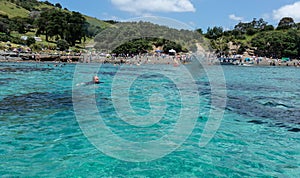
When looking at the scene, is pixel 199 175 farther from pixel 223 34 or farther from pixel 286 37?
pixel 223 34

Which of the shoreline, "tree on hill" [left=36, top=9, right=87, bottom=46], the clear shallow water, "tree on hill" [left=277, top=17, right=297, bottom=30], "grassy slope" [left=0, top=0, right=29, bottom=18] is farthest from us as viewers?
"tree on hill" [left=277, top=17, right=297, bottom=30]

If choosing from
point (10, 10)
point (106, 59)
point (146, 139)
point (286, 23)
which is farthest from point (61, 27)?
point (286, 23)

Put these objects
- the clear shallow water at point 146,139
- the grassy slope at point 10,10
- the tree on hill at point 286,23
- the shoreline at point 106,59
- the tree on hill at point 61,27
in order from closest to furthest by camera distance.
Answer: the clear shallow water at point 146,139 → the shoreline at point 106,59 → the tree on hill at point 61,27 → the grassy slope at point 10,10 → the tree on hill at point 286,23

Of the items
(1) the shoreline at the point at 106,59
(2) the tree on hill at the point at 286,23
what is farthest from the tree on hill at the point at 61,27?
(2) the tree on hill at the point at 286,23

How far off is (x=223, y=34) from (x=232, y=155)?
15693 centimetres

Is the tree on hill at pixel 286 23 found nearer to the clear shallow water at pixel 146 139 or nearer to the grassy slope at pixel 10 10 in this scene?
the grassy slope at pixel 10 10

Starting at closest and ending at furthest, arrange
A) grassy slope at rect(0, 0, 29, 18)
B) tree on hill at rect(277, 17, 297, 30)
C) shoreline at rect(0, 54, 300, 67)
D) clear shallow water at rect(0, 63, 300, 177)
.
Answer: clear shallow water at rect(0, 63, 300, 177), shoreline at rect(0, 54, 300, 67), grassy slope at rect(0, 0, 29, 18), tree on hill at rect(277, 17, 297, 30)

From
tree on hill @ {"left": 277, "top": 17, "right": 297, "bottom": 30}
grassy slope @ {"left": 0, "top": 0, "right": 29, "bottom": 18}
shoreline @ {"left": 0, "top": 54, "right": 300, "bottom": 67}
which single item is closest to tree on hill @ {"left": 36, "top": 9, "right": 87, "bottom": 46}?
shoreline @ {"left": 0, "top": 54, "right": 300, "bottom": 67}

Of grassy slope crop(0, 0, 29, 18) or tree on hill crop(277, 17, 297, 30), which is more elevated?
tree on hill crop(277, 17, 297, 30)

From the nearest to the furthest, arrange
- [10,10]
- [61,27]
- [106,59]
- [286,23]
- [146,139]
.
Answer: [146,139] → [106,59] → [61,27] → [10,10] → [286,23]

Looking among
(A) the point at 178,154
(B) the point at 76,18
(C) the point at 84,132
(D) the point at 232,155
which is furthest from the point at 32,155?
(B) the point at 76,18

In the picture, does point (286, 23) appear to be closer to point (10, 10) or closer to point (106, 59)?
point (106, 59)

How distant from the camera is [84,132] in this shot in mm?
10367

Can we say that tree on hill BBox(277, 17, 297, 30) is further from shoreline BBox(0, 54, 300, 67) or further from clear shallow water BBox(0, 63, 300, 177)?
clear shallow water BBox(0, 63, 300, 177)
